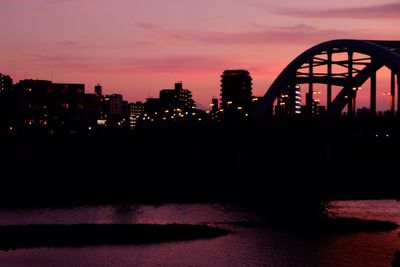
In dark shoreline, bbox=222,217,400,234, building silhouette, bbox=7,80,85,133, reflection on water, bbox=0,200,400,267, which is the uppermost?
building silhouette, bbox=7,80,85,133

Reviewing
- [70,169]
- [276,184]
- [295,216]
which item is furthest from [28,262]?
[70,169]

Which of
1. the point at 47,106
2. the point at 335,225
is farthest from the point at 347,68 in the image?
the point at 47,106

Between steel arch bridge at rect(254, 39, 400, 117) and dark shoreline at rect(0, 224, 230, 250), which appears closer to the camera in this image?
dark shoreline at rect(0, 224, 230, 250)

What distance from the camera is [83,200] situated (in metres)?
70.0

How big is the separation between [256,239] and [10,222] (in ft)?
60.3

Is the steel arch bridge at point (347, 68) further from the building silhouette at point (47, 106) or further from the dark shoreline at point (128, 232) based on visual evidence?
the building silhouette at point (47, 106)

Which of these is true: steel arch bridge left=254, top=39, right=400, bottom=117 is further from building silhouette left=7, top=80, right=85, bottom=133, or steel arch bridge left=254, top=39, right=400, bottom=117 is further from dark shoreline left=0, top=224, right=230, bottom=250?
building silhouette left=7, top=80, right=85, bottom=133

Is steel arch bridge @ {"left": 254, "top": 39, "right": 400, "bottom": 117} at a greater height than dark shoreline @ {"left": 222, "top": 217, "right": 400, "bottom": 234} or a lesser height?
greater

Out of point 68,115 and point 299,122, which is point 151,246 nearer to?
point 299,122

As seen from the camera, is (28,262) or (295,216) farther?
(295,216)

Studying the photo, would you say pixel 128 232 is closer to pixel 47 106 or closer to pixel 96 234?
pixel 96 234

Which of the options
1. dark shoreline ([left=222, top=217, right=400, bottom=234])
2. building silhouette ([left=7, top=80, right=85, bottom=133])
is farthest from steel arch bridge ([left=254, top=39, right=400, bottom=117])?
building silhouette ([left=7, top=80, right=85, bottom=133])

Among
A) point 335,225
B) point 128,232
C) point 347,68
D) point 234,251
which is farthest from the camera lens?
point 347,68

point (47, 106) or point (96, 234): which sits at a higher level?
point (47, 106)
